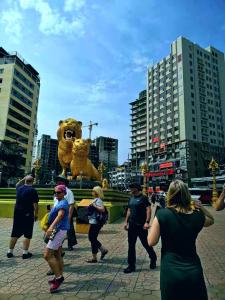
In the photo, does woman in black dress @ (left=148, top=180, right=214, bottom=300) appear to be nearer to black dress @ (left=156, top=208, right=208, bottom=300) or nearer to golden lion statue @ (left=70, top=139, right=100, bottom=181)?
black dress @ (left=156, top=208, right=208, bottom=300)

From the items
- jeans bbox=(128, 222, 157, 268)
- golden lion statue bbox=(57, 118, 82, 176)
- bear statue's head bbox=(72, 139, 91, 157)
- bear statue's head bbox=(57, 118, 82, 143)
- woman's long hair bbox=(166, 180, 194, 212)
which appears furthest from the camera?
bear statue's head bbox=(57, 118, 82, 143)

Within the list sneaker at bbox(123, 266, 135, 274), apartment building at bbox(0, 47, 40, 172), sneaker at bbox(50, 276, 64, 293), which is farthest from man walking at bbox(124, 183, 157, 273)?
apartment building at bbox(0, 47, 40, 172)

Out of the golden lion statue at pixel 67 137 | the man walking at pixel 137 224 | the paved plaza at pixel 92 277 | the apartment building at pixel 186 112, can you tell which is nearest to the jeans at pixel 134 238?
the man walking at pixel 137 224

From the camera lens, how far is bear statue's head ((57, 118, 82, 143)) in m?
15.3

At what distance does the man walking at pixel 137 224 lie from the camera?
5.12 m

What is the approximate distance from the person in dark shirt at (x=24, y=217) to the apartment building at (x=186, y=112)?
210 feet

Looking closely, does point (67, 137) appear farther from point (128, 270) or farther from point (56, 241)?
point (56, 241)

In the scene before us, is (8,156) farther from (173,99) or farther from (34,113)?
(173,99)

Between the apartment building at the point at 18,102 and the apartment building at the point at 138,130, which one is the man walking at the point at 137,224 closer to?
the apartment building at the point at 18,102

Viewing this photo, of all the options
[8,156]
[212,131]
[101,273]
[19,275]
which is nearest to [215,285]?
[101,273]

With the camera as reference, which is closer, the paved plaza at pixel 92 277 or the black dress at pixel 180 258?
the black dress at pixel 180 258

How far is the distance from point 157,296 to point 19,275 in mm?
2535

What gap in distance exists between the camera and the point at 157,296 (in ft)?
12.8

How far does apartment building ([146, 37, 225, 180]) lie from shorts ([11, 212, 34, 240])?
2529 inches
